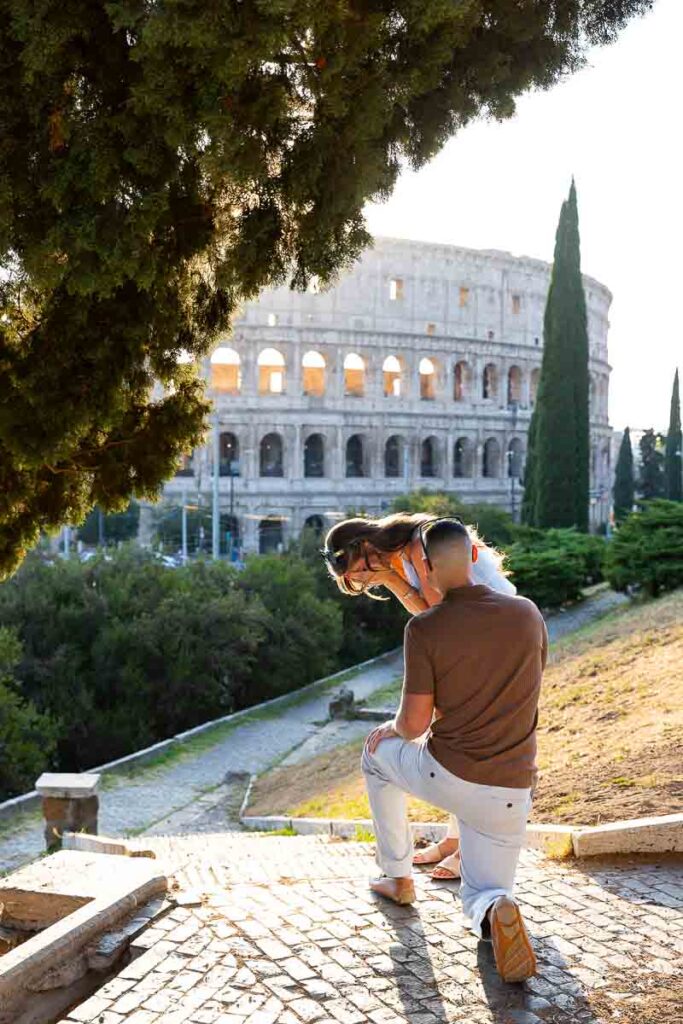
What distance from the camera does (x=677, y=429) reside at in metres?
44.3

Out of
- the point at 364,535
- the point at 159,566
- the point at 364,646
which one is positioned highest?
the point at 364,535

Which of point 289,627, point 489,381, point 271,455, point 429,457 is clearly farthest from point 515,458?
point 289,627

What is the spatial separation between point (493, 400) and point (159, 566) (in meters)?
29.2

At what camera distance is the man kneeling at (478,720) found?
123 inches

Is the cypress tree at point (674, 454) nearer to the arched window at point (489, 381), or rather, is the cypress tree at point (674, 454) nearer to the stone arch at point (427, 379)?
the arched window at point (489, 381)

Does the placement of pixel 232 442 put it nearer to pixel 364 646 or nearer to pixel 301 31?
pixel 364 646

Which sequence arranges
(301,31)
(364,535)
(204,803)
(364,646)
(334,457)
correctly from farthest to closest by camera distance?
(334,457), (364,646), (204,803), (364,535), (301,31)

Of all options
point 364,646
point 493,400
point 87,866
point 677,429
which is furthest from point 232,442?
point 87,866

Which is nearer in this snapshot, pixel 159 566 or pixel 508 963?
pixel 508 963

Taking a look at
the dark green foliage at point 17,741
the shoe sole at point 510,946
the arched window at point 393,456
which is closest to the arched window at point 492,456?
the arched window at point 393,456

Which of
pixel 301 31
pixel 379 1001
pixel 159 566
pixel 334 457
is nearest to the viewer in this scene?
pixel 379 1001

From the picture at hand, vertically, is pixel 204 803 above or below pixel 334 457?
below

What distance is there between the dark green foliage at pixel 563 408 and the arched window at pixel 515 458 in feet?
51.9

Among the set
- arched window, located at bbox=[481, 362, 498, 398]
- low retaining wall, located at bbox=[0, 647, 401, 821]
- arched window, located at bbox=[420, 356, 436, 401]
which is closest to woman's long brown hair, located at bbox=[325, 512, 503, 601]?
low retaining wall, located at bbox=[0, 647, 401, 821]
